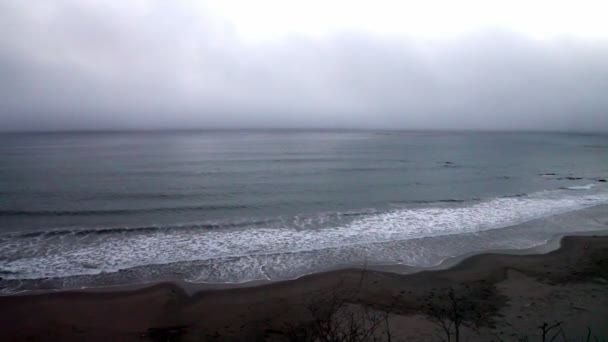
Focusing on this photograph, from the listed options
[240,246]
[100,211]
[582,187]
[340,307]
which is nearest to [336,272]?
[340,307]

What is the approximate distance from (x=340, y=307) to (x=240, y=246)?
6755 millimetres

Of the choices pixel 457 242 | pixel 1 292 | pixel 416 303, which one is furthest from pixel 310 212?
pixel 1 292

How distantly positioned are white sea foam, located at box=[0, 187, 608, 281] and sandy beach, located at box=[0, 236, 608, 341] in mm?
1649

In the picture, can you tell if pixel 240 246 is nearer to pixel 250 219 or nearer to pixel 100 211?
pixel 250 219

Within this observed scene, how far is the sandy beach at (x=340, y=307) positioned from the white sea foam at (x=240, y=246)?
1.65 metres

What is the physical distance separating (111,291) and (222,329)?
15.2 feet

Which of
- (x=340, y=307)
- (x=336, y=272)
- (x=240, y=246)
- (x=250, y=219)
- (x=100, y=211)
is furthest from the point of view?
(x=100, y=211)

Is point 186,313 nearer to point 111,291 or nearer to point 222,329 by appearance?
point 222,329

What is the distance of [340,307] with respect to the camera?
10.1 metres

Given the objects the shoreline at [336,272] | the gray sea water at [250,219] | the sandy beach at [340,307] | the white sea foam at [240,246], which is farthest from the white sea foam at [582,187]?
the sandy beach at [340,307]

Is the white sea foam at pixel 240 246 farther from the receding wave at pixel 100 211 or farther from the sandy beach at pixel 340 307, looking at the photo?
the receding wave at pixel 100 211

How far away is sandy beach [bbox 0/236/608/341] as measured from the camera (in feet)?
29.1

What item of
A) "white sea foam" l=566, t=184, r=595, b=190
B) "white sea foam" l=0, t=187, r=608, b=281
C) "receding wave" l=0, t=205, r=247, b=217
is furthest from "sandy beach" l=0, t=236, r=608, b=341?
"white sea foam" l=566, t=184, r=595, b=190

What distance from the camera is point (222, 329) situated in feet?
29.9
